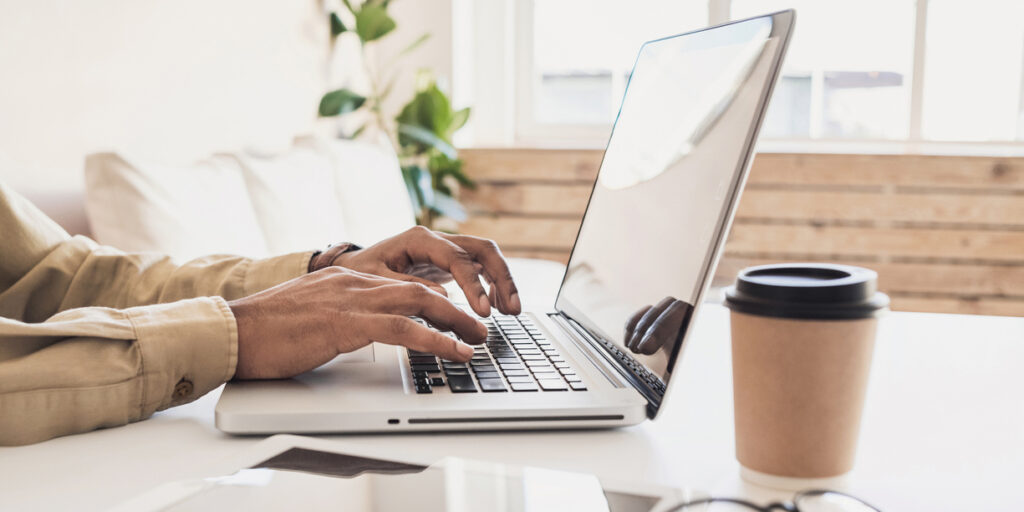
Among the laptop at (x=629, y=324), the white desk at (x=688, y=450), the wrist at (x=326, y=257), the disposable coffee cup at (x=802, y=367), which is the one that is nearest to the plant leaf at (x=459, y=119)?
the wrist at (x=326, y=257)

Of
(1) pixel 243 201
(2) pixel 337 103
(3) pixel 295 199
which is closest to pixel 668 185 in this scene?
(1) pixel 243 201

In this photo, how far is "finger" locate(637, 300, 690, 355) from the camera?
1.92 feet

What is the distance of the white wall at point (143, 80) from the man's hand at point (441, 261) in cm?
80

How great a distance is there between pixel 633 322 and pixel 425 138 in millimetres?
2264

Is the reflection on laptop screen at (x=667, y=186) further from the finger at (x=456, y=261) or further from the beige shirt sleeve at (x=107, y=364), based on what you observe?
the beige shirt sleeve at (x=107, y=364)

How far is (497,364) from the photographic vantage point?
69cm

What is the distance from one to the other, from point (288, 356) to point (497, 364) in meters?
0.16

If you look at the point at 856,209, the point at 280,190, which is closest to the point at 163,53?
the point at 280,190

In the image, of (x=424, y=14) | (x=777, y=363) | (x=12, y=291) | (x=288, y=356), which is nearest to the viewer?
(x=777, y=363)

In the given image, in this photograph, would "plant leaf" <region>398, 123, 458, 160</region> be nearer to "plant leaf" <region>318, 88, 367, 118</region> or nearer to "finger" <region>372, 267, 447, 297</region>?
"plant leaf" <region>318, 88, 367, 118</region>

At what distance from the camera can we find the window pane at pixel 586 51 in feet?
11.6

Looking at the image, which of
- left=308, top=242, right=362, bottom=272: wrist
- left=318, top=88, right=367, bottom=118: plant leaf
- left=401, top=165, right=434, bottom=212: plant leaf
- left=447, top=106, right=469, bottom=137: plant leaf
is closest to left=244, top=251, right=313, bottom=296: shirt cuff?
left=308, top=242, right=362, bottom=272: wrist

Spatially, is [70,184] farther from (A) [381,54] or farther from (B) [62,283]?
(A) [381,54]

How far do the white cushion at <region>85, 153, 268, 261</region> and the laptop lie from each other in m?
0.79
